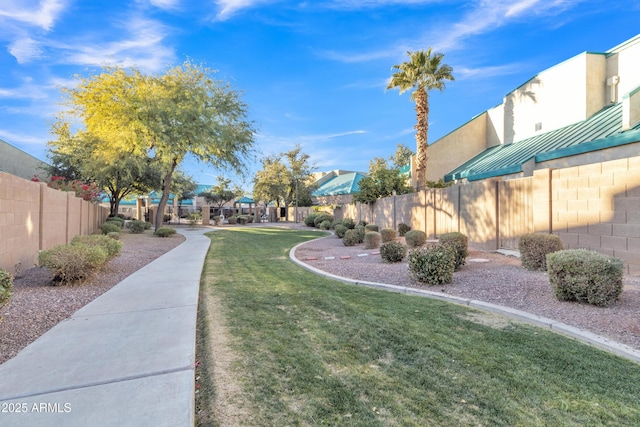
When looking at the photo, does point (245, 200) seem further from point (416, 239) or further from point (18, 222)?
point (18, 222)

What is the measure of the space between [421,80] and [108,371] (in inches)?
852

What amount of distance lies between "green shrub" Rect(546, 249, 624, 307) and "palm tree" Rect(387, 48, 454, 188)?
52.6 feet

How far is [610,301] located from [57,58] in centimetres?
1847

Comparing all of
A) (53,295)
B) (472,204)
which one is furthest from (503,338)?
(472,204)

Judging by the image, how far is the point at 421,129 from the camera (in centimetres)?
2108

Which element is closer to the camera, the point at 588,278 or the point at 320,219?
the point at 588,278

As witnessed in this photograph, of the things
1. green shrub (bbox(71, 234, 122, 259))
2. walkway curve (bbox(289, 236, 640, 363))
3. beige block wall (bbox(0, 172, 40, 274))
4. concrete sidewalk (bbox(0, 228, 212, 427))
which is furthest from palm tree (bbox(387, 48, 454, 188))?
concrete sidewalk (bbox(0, 228, 212, 427))

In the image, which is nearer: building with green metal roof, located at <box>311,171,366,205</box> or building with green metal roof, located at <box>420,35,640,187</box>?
building with green metal roof, located at <box>420,35,640,187</box>

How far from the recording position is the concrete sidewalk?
7.88ft

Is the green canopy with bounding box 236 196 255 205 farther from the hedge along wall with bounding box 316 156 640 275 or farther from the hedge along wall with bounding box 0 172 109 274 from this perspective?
the hedge along wall with bounding box 316 156 640 275

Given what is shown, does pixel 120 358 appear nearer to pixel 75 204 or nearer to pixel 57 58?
pixel 75 204

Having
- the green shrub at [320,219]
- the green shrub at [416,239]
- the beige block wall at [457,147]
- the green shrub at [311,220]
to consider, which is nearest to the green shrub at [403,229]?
the green shrub at [416,239]

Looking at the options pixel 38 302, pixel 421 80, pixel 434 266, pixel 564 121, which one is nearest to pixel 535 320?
pixel 434 266

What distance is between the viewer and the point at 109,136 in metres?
19.2
